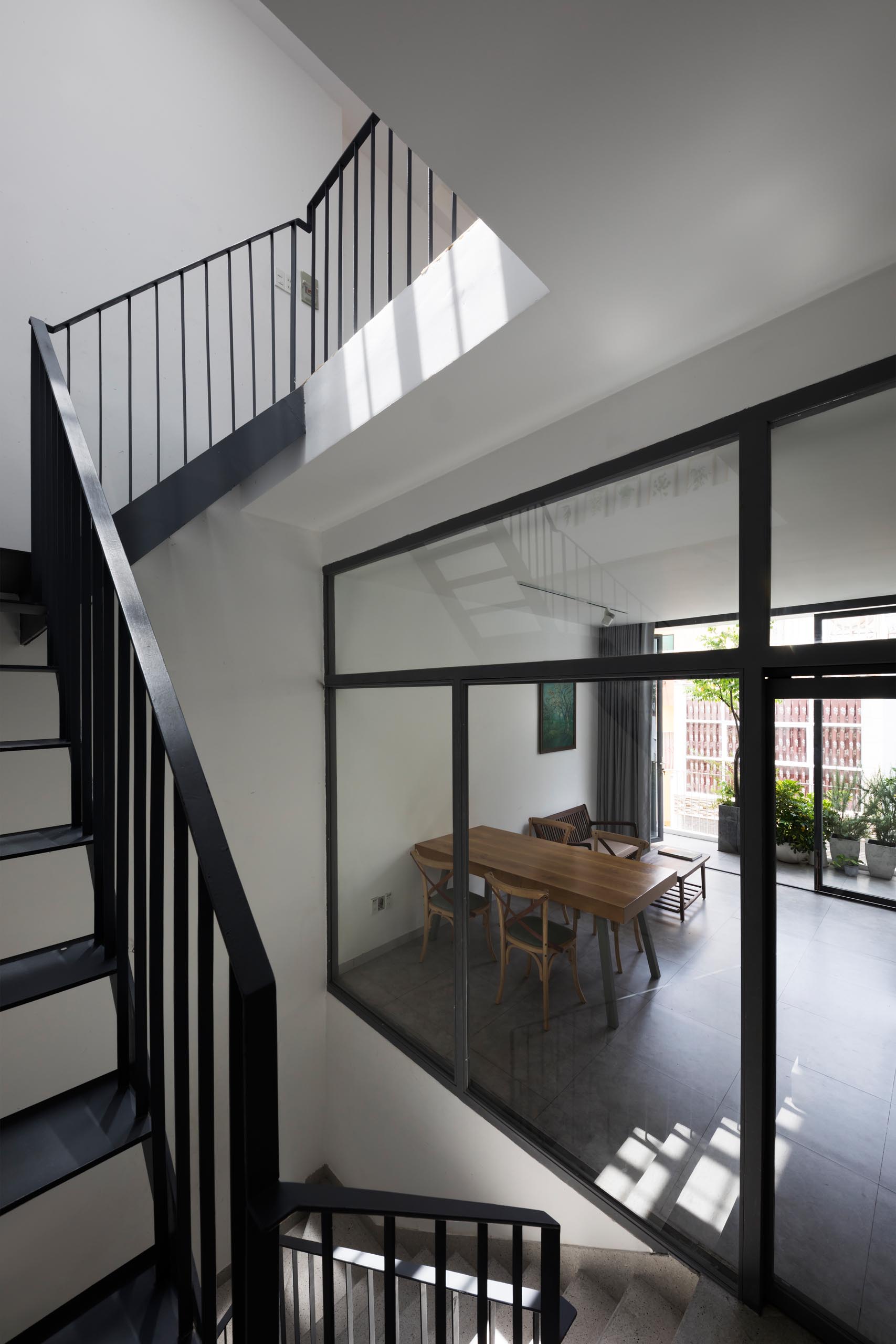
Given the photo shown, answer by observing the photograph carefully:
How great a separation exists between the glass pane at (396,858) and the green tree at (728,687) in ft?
4.01

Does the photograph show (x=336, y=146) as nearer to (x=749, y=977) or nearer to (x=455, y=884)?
(x=455, y=884)

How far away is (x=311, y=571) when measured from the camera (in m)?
3.41

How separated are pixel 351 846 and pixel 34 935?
1.48 metres

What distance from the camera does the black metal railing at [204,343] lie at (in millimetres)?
2898

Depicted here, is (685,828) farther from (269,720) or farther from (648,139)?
(269,720)

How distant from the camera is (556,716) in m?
2.24

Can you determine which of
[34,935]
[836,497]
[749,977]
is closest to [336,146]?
[836,497]

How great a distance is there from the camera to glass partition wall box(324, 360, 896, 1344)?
1508 mm

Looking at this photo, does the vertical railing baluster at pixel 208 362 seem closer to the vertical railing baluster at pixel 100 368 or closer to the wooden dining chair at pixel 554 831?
the vertical railing baluster at pixel 100 368

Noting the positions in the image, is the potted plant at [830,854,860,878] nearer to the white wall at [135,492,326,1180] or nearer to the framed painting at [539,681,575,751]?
the framed painting at [539,681,575,751]

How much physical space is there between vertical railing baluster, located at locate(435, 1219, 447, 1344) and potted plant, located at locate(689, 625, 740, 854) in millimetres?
1184

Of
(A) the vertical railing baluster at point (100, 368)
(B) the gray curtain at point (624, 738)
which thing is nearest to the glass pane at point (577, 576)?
(B) the gray curtain at point (624, 738)

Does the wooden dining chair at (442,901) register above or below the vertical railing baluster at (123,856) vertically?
below

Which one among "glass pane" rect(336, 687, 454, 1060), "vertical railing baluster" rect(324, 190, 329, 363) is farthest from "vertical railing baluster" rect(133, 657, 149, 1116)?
"vertical railing baluster" rect(324, 190, 329, 363)
